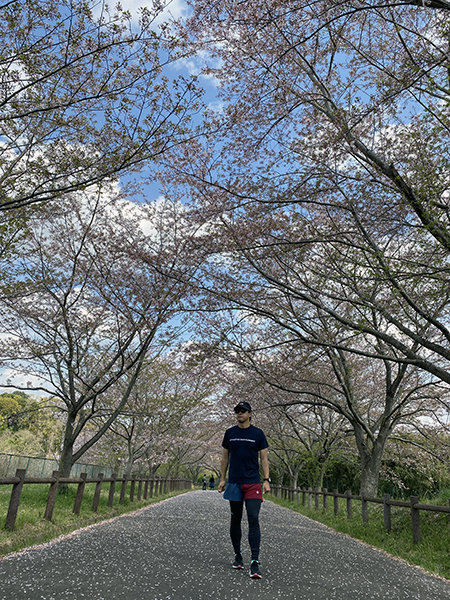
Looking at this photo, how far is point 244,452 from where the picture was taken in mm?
4555

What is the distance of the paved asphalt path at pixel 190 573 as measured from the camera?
3.46m

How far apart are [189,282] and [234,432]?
5259mm

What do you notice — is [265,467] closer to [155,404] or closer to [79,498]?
[79,498]

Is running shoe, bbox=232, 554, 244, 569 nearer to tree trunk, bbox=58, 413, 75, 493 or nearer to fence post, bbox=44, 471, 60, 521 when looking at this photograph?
fence post, bbox=44, 471, 60, 521

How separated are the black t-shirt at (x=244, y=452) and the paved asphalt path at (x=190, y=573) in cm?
94

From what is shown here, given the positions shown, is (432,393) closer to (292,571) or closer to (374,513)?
(374,513)

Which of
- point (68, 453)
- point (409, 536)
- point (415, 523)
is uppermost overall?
point (68, 453)

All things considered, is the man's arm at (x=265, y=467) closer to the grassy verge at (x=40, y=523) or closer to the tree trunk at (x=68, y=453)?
the grassy verge at (x=40, y=523)

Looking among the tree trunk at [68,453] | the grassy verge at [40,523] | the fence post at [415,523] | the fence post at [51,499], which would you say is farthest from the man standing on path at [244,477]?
the tree trunk at [68,453]

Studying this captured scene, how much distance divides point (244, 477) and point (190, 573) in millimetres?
1078

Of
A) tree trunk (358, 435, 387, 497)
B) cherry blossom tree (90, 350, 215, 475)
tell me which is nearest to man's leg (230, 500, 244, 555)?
tree trunk (358, 435, 387, 497)

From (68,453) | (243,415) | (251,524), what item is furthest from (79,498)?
(243,415)

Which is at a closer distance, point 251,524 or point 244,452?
point 251,524

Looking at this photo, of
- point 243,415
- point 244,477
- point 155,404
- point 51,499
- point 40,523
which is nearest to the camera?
point 244,477
